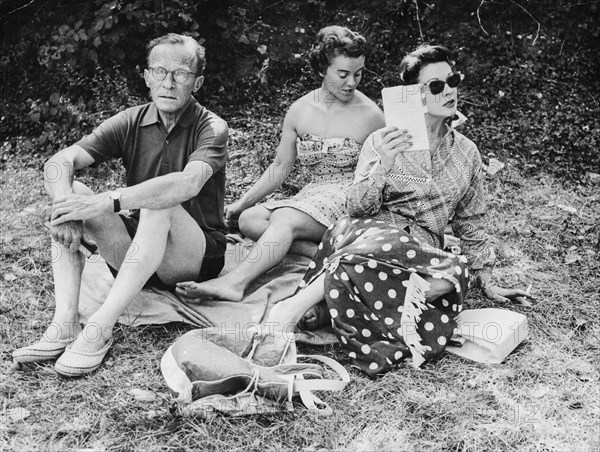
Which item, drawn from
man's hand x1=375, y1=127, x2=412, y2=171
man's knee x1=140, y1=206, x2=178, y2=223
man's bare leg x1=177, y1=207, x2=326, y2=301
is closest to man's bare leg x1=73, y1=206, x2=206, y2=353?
man's knee x1=140, y1=206, x2=178, y2=223

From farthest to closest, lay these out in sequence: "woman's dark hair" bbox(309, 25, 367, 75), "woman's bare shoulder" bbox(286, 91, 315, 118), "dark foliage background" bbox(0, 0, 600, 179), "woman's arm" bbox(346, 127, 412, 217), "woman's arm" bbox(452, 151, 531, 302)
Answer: "dark foliage background" bbox(0, 0, 600, 179) < "woman's bare shoulder" bbox(286, 91, 315, 118) < "woman's dark hair" bbox(309, 25, 367, 75) < "woman's arm" bbox(452, 151, 531, 302) < "woman's arm" bbox(346, 127, 412, 217)

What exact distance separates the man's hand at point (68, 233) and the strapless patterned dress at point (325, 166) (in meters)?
1.13

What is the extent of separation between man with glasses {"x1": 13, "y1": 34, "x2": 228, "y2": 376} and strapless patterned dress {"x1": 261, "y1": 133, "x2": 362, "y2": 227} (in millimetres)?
563

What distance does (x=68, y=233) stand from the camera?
311 centimetres

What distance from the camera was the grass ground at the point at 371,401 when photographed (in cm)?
262

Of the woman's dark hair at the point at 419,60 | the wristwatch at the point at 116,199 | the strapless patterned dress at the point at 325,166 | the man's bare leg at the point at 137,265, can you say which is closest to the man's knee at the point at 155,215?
the man's bare leg at the point at 137,265

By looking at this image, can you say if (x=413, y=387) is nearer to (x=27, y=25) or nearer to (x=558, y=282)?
(x=558, y=282)

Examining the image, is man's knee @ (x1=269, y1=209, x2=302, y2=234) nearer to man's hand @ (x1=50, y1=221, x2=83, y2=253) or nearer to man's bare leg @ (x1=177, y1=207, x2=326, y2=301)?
man's bare leg @ (x1=177, y1=207, x2=326, y2=301)

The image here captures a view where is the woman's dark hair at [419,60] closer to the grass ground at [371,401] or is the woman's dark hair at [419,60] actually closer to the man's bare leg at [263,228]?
the man's bare leg at [263,228]

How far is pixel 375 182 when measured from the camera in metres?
3.28

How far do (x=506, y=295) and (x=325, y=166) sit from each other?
4.07 feet

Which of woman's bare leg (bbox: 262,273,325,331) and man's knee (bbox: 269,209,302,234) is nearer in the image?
woman's bare leg (bbox: 262,273,325,331)

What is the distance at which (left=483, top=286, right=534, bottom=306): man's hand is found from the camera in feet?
11.9

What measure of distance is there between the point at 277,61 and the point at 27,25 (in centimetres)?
243
